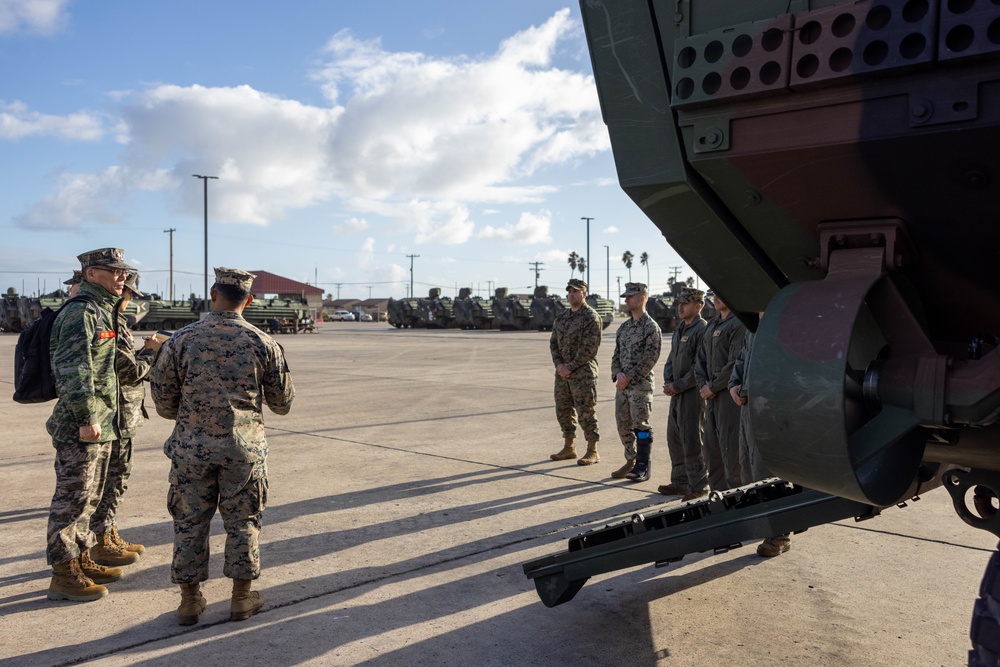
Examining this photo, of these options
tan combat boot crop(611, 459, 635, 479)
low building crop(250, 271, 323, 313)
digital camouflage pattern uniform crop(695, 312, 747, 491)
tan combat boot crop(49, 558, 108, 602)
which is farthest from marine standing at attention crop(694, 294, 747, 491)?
low building crop(250, 271, 323, 313)

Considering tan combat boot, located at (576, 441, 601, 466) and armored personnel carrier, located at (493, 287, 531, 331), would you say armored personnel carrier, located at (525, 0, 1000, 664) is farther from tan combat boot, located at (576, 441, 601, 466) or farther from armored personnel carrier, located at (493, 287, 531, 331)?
armored personnel carrier, located at (493, 287, 531, 331)

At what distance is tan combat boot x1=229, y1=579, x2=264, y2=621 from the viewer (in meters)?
3.88

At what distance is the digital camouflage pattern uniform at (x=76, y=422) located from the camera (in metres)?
4.21

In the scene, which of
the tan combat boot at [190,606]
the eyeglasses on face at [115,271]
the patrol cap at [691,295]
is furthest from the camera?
the patrol cap at [691,295]

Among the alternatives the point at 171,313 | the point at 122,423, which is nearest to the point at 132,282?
the point at 122,423

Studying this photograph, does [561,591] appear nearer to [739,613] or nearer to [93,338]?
[739,613]

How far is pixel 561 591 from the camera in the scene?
372cm

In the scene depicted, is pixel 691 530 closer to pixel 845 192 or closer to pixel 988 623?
pixel 988 623

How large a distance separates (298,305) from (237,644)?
40.3 meters

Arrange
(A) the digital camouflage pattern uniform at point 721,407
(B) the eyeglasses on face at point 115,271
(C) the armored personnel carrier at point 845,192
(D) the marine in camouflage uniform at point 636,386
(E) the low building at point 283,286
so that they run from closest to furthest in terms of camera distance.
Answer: (C) the armored personnel carrier at point 845,192 → (B) the eyeglasses on face at point 115,271 → (A) the digital camouflage pattern uniform at point 721,407 → (D) the marine in camouflage uniform at point 636,386 → (E) the low building at point 283,286

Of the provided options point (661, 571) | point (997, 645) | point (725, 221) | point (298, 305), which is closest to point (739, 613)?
point (661, 571)

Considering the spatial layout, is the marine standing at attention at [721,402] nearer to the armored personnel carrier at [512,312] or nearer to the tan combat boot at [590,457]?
the tan combat boot at [590,457]

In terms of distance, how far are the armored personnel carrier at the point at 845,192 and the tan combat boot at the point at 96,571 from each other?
348 cm

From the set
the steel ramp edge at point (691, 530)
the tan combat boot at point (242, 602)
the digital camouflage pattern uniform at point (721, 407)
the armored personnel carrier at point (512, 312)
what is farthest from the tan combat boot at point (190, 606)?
the armored personnel carrier at point (512, 312)
